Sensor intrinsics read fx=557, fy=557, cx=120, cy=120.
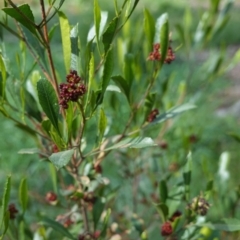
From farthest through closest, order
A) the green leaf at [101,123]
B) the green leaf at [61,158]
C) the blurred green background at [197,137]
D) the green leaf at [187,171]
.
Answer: the blurred green background at [197,137] → the green leaf at [187,171] → the green leaf at [101,123] → the green leaf at [61,158]

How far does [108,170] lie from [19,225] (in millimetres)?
2240

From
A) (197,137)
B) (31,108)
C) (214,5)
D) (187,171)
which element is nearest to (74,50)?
(31,108)

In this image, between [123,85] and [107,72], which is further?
[123,85]

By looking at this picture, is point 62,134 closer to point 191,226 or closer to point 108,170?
point 191,226

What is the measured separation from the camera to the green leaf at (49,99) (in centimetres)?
69

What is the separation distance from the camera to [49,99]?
28.0 inches

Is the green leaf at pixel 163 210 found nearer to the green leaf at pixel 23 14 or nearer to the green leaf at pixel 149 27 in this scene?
the green leaf at pixel 149 27

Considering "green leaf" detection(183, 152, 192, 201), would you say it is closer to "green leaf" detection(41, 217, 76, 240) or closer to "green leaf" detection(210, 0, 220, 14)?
"green leaf" detection(41, 217, 76, 240)

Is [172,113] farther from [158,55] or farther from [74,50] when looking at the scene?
[74,50]

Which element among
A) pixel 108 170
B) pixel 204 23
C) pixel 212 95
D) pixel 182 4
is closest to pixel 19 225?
pixel 204 23

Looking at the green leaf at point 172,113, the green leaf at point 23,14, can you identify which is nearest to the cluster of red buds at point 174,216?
the green leaf at point 172,113

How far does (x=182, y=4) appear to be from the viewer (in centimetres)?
1006

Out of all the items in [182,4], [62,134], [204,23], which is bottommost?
[62,134]

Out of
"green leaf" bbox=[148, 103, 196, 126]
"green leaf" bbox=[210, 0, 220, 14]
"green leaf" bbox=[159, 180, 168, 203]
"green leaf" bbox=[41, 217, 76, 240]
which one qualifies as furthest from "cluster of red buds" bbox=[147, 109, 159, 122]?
"green leaf" bbox=[210, 0, 220, 14]
